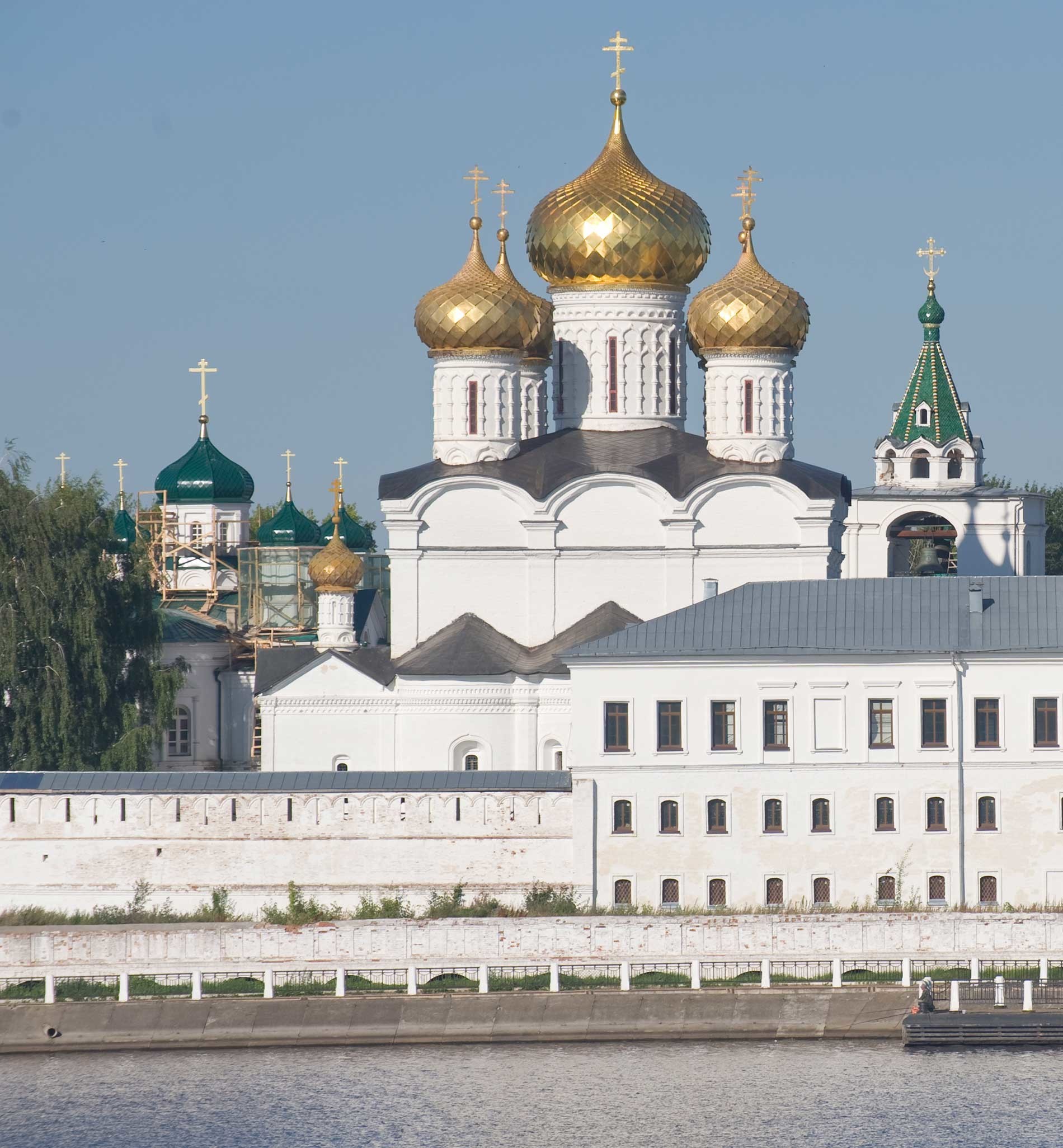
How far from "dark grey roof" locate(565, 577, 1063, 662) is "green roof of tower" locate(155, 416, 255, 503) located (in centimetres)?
2194

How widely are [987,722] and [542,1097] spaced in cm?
817

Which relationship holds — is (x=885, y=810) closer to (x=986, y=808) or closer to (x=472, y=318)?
(x=986, y=808)

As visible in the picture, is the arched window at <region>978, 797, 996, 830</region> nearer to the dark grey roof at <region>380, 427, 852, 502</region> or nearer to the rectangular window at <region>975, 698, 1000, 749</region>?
the rectangular window at <region>975, 698, 1000, 749</region>

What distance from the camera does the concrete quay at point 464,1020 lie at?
29.5 metres

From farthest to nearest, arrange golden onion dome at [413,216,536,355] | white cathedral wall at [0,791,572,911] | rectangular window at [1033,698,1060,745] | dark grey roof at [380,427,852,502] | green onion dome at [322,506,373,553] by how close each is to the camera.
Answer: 1. green onion dome at [322,506,373,553]
2. golden onion dome at [413,216,536,355]
3. dark grey roof at [380,427,852,502]
4. white cathedral wall at [0,791,572,911]
5. rectangular window at [1033,698,1060,745]

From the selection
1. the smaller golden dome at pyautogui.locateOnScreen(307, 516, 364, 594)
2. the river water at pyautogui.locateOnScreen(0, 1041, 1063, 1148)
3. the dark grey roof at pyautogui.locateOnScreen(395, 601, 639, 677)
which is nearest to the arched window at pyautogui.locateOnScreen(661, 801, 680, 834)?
the river water at pyautogui.locateOnScreen(0, 1041, 1063, 1148)

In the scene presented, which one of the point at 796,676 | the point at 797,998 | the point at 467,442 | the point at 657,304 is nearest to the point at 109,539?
the point at 467,442

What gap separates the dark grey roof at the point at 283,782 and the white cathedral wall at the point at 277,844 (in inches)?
4.8

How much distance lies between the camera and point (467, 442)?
41.0 meters

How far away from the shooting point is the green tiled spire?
55.6 meters

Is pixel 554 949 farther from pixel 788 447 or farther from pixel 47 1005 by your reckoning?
pixel 788 447

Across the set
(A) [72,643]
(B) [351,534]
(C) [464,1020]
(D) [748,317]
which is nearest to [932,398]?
(B) [351,534]

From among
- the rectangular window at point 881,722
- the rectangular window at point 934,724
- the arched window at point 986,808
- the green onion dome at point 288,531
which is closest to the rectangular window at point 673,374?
the rectangular window at point 881,722

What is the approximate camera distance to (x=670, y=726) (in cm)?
3366
